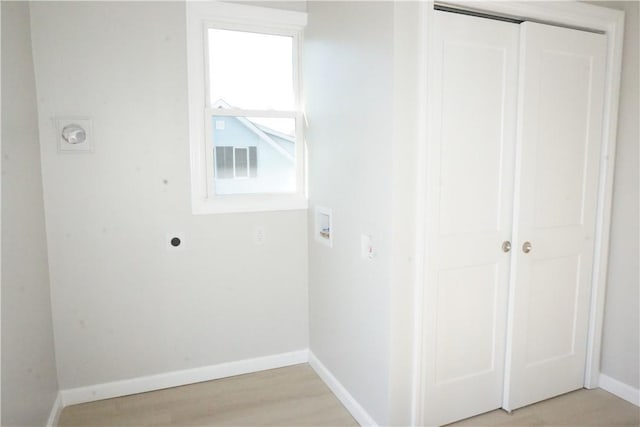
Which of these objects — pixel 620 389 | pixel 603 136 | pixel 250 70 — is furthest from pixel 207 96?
pixel 620 389

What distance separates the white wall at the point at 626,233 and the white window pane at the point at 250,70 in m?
1.92

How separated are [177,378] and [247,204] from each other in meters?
1.22

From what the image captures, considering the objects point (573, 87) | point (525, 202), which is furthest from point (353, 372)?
point (573, 87)

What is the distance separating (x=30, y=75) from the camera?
2318 millimetres

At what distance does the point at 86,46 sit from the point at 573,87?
8.92 ft

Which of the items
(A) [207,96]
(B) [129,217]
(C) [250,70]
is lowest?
(B) [129,217]

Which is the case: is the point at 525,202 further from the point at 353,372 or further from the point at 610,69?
the point at 353,372

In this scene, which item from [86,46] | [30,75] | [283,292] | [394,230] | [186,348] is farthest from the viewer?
[283,292]

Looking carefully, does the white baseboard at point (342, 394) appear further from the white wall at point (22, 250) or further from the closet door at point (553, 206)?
the white wall at point (22, 250)

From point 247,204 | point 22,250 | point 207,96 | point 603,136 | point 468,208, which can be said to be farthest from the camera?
point 247,204

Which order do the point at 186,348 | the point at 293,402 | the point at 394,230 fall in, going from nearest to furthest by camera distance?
the point at 394,230, the point at 293,402, the point at 186,348

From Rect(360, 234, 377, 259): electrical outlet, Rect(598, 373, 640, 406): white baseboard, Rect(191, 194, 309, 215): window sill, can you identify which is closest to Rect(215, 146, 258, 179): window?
Rect(191, 194, 309, 215): window sill

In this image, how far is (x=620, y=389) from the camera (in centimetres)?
263

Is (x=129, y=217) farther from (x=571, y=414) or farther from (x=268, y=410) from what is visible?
(x=571, y=414)
